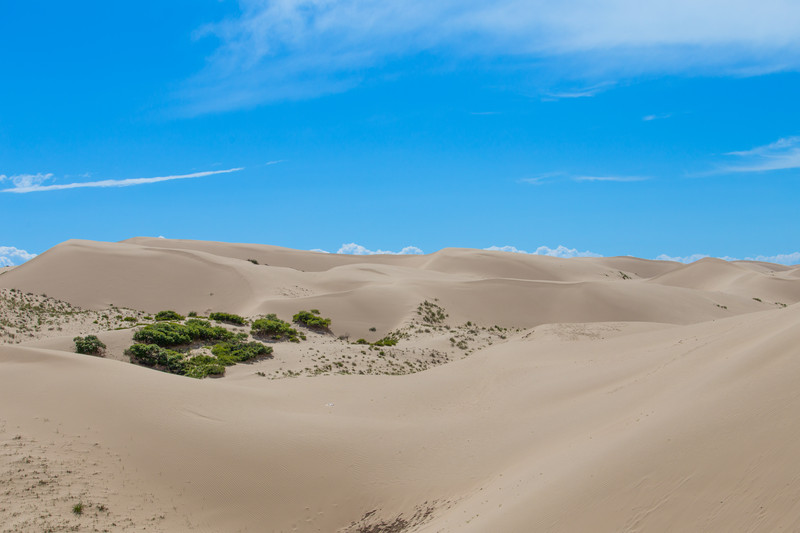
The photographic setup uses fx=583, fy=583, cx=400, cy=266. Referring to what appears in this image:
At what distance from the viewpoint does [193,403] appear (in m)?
13.5

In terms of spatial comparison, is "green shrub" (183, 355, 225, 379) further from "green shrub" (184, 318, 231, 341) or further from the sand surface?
"green shrub" (184, 318, 231, 341)

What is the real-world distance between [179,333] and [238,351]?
303 cm

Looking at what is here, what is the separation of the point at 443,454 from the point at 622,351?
10343 mm

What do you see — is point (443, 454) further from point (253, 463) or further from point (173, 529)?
point (173, 529)

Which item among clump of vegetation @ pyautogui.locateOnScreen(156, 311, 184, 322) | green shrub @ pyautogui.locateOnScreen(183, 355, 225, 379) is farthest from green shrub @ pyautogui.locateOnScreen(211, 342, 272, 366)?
clump of vegetation @ pyautogui.locateOnScreen(156, 311, 184, 322)

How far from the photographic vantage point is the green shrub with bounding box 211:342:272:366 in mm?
23453

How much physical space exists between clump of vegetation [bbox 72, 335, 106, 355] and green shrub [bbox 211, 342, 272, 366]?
13.9 ft

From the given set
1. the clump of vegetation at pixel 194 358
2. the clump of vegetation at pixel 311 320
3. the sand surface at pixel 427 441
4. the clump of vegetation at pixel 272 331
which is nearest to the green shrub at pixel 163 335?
the sand surface at pixel 427 441

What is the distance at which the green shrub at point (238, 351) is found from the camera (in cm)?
2345

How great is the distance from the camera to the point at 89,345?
21.8m

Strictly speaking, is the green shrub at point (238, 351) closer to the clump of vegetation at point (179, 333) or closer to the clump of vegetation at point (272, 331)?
the clump of vegetation at point (179, 333)

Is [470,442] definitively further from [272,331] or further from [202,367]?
[272,331]

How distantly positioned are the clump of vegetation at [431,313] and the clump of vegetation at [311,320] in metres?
7.39

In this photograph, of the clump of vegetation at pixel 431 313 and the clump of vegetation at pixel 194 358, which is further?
the clump of vegetation at pixel 431 313
